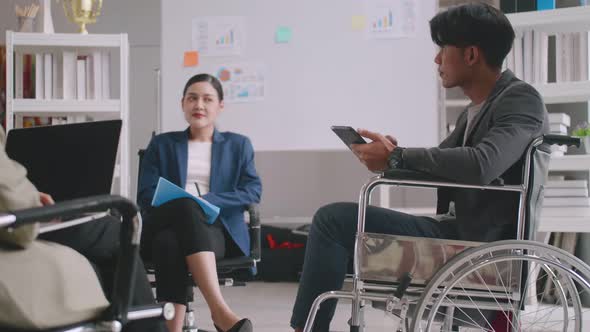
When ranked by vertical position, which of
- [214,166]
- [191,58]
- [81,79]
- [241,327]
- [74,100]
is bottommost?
[241,327]

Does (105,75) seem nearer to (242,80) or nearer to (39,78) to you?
(39,78)

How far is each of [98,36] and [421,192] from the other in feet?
8.38

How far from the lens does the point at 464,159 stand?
5.36 ft

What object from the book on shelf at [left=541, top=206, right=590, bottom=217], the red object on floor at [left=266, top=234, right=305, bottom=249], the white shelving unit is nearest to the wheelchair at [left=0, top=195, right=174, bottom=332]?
the white shelving unit

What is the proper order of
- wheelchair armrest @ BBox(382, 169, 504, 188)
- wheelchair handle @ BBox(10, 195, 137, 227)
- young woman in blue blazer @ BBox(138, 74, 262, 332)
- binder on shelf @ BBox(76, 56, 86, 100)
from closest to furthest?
1. wheelchair handle @ BBox(10, 195, 137, 227)
2. wheelchair armrest @ BBox(382, 169, 504, 188)
3. young woman in blue blazer @ BBox(138, 74, 262, 332)
4. binder on shelf @ BBox(76, 56, 86, 100)

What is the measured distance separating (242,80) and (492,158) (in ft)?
7.27

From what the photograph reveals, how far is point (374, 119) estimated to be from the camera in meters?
3.61

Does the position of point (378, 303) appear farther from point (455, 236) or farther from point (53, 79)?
point (53, 79)

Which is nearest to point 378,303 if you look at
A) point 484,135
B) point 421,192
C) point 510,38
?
point 484,135

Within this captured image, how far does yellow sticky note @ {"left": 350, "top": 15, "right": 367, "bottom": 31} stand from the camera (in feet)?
11.9

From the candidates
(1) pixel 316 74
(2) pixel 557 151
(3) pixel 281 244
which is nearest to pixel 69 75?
(1) pixel 316 74

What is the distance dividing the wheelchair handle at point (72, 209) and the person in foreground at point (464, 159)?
0.72 m

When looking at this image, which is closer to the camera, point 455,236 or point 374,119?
point 455,236

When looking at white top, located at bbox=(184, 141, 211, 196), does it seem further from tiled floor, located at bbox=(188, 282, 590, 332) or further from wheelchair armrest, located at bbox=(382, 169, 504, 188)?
wheelchair armrest, located at bbox=(382, 169, 504, 188)
